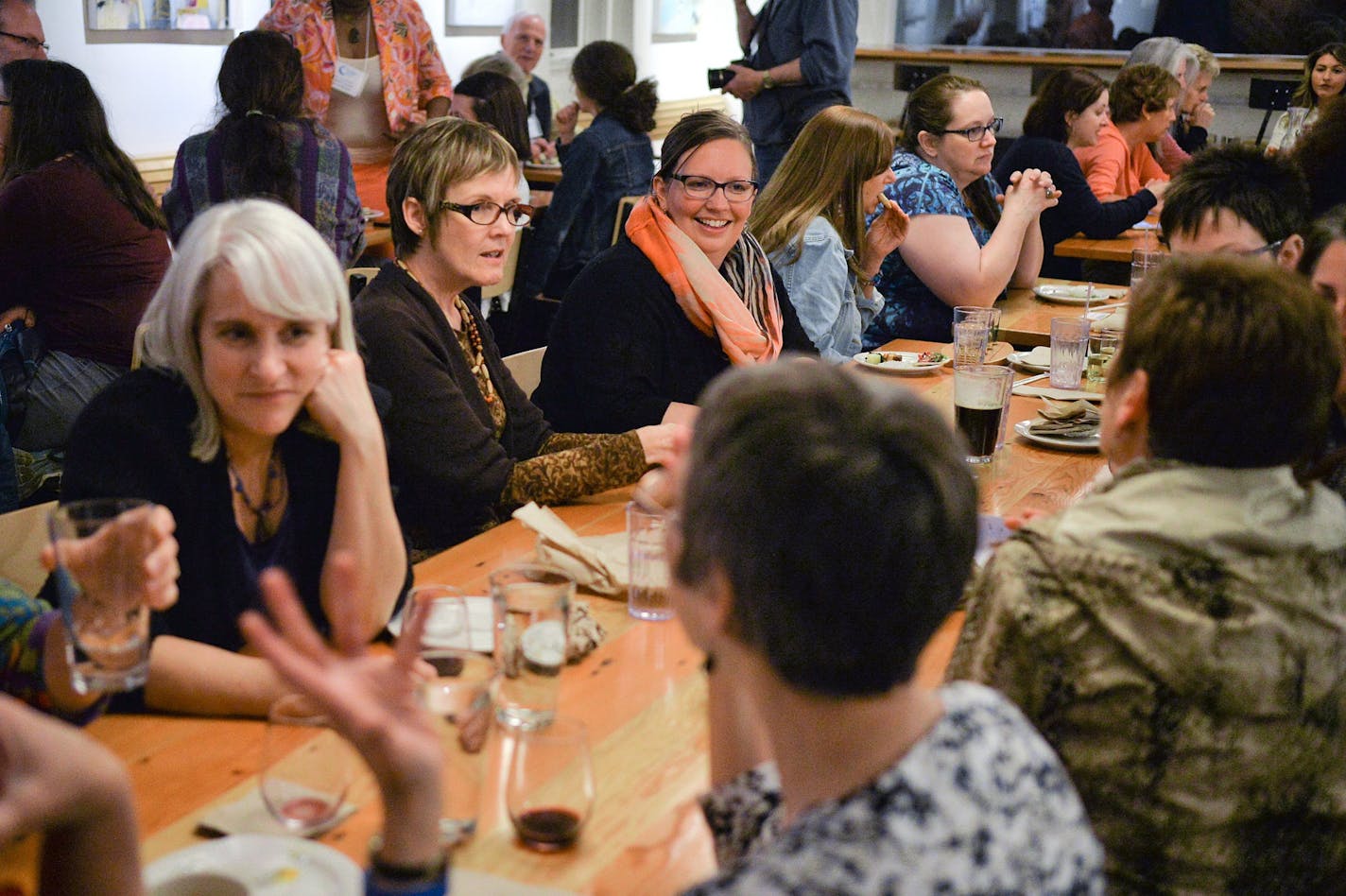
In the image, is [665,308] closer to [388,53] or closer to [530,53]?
[388,53]

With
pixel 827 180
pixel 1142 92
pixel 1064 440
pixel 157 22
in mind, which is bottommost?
pixel 1064 440

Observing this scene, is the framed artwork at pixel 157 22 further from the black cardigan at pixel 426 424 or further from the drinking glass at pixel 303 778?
the drinking glass at pixel 303 778

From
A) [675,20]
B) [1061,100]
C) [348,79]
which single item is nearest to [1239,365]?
[348,79]

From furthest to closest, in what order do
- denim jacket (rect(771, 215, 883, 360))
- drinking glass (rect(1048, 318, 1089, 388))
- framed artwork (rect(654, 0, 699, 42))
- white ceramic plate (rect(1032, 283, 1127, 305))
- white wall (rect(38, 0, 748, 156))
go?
framed artwork (rect(654, 0, 699, 42)) < white wall (rect(38, 0, 748, 156)) < white ceramic plate (rect(1032, 283, 1127, 305)) < denim jacket (rect(771, 215, 883, 360)) < drinking glass (rect(1048, 318, 1089, 388))

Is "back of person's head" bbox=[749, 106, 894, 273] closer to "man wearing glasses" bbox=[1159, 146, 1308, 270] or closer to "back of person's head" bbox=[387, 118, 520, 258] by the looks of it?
"man wearing glasses" bbox=[1159, 146, 1308, 270]

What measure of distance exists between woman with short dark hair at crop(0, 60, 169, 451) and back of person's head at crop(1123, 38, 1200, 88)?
224 inches

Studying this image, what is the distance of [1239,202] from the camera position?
2.82m

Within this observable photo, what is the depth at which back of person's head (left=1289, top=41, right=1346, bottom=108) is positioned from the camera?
22.1 ft

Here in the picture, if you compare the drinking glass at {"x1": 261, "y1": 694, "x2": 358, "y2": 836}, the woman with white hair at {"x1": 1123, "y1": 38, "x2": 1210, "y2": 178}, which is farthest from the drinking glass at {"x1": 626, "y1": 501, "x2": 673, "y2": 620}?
the woman with white hair at {"x1": 1123, "y1": 38, "x2": 1210, "y2": 178}

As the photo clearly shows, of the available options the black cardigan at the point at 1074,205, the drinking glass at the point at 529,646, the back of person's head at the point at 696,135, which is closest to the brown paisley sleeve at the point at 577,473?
the drinking glass at the point at 529,646

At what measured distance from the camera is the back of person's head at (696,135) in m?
2.95

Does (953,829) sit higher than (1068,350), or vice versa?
(953,829)

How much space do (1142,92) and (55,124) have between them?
469cm

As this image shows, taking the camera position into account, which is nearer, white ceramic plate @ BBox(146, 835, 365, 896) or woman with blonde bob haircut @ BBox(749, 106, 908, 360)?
white ceramic plate @ BBox(146, 835, 365, 896)
